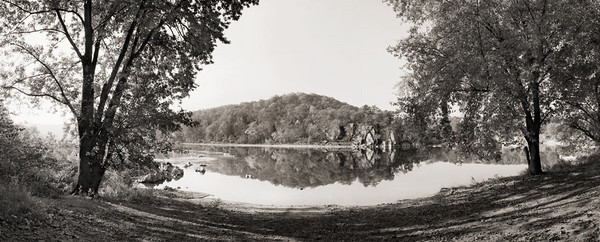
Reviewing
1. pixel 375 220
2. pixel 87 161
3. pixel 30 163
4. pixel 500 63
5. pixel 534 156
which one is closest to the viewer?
pixel 30 163

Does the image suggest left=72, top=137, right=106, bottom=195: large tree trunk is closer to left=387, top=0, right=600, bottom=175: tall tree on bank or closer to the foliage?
the foliage

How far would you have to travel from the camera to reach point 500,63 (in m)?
16.9

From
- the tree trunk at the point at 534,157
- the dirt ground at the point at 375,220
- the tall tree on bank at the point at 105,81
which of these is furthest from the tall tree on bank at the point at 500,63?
the tall tree on bank at the point at 105,81

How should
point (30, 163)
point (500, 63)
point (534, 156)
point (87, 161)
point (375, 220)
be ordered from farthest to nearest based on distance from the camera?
point (534, 156), point (500, 63), point (87, 161), point (375, 220), point (30, 163)

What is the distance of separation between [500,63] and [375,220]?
30.6ft

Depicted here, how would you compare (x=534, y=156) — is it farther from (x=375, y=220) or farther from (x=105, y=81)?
(x=105, y=81)

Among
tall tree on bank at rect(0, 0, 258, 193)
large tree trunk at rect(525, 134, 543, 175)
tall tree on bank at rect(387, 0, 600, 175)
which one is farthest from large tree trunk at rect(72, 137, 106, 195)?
large tree trunk at rect(525, 134, 543, 175)

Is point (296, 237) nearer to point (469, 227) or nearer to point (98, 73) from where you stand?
point (469, 227)

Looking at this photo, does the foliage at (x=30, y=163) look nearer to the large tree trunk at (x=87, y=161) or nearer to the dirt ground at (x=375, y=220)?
the large tree trunk at (x=87, y=161)

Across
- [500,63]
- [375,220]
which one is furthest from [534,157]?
[375,220]

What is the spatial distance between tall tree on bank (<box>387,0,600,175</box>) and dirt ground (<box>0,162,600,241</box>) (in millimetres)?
3237

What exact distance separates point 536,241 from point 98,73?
18.4 metres

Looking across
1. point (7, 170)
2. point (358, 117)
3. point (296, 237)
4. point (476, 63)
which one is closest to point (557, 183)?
point (476, 63)

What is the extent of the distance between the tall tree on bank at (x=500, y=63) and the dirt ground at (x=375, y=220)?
3.24 m
